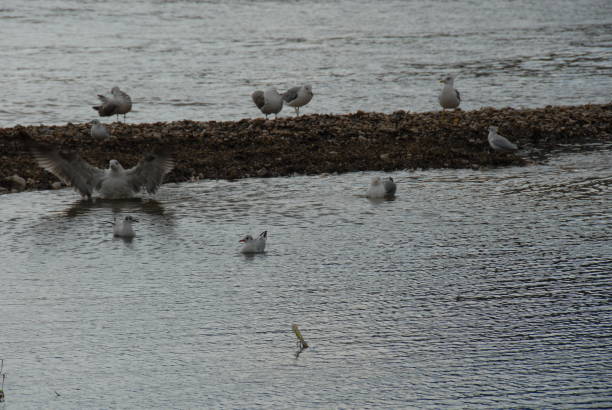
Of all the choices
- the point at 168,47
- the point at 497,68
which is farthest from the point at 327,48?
the point at 497,68

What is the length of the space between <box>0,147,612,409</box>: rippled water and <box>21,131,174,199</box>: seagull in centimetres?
25

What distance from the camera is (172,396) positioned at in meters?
6.21

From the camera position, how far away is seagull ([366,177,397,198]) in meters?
11.4

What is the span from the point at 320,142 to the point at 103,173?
3.42 meters

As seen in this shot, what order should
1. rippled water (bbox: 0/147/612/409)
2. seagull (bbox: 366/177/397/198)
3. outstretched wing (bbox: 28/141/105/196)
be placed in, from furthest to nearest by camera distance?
outstretched wing (bbox: 28/141/105/196) → seagull (bbox: 366/177/397/198) → rippled water (bbox: 0/147/612/409)

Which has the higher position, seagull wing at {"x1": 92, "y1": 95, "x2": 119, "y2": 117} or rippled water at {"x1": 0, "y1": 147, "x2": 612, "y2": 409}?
seagull wing at {"x1": 92, "y1": 95, "x2": 119, "y2": 117}

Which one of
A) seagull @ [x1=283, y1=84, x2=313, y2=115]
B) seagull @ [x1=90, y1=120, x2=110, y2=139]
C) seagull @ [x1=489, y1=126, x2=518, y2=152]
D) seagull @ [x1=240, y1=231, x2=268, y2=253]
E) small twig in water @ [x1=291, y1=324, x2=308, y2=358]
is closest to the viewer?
small twig in water @ [x1=291, y1=324, x2=308, y2=358]

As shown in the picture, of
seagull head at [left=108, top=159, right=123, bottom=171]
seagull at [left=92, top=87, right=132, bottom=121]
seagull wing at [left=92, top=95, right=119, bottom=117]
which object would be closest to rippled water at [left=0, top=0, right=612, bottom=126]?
seagull at [left=92, top=87, right=132, bottom=121]

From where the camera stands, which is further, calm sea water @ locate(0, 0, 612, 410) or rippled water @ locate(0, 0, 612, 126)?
rippled water @ locate(0, 0, 612, 126)

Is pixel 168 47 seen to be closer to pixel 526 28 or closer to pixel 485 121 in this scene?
pixel 526 28

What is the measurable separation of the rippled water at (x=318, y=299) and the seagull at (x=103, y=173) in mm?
254

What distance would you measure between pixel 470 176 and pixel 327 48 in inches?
704

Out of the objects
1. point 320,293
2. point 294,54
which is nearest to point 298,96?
point 320,293

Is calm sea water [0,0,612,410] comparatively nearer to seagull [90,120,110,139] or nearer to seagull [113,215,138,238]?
seagull [113,215,138,238]
